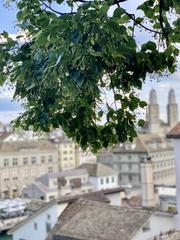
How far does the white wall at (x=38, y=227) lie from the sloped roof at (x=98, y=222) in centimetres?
42

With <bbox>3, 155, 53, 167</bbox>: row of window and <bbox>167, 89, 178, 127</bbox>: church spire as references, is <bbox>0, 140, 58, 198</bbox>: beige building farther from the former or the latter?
<bbox>167, 89, 178, 127</bbox>: church spire

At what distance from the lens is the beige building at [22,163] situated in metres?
51.7

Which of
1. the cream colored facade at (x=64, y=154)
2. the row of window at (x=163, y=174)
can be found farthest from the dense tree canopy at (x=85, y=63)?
the cream colored facade at (x=64, y=154)

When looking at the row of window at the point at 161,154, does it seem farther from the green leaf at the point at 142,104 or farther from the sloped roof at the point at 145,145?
the green leaf at the point at 142,104

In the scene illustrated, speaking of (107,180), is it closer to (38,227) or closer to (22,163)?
(22,163)

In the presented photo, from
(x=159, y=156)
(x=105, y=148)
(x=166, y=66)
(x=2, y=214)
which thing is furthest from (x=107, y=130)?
(x=159, y=156)

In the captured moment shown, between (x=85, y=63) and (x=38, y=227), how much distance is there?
15197mm

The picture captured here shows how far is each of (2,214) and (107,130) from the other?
2588cm

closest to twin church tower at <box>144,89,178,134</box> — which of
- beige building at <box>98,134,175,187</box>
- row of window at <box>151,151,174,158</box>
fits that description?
row of window at <box>151,151,174,158</box>

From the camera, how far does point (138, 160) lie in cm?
5416

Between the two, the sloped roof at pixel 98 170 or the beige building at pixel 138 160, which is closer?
the sloped roof at pixel 98 170

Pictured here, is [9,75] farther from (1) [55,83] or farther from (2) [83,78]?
(2) [83,78]

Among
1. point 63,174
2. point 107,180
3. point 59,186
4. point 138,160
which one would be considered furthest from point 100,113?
point 138,160

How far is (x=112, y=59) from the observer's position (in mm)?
2734
